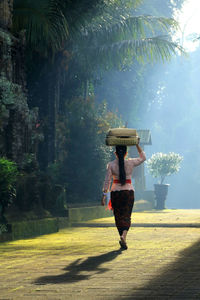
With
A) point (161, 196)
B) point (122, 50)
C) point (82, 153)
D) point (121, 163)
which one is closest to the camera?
point (121, 163)

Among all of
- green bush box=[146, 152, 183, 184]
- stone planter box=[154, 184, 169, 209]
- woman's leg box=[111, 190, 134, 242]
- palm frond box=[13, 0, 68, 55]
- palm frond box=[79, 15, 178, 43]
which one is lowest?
stone planter box=[154, 184, 169, 209]

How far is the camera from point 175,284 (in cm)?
735

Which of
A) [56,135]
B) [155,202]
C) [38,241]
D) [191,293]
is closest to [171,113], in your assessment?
[155,202]

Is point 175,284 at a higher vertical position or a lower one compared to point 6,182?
lower

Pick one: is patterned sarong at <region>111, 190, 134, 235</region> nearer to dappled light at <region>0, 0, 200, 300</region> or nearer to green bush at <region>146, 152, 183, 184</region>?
dappled light at <region>0, 0, 200, 300</region>

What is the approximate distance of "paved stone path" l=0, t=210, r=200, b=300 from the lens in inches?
273

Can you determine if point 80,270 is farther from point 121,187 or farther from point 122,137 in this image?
point 122,137

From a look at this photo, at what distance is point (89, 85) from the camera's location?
101ft

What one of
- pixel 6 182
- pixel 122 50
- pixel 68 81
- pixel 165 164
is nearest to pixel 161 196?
pixel 165 164

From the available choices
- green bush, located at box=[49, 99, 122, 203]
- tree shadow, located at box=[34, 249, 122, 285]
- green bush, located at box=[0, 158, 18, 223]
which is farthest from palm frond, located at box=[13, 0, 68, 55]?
tree shadow, located at box=[34, 249, 122, 285]

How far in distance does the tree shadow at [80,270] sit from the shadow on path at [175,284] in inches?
34.9

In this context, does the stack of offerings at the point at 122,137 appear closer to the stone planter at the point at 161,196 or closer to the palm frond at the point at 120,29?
the palm frond at the point at 120,29

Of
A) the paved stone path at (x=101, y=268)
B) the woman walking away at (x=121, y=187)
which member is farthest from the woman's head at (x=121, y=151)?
the paved stone path at (x=101, y=268)

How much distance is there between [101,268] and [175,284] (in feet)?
5.54
